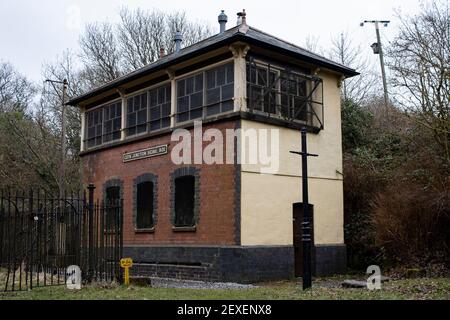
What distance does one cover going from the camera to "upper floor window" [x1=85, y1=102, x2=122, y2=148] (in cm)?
2167

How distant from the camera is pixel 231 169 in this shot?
1589 centimetres

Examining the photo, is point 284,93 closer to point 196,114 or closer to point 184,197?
point 196,114

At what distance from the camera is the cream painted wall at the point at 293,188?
15797 millimetres

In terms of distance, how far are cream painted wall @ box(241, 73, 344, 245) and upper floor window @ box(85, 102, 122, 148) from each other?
24.4 ft

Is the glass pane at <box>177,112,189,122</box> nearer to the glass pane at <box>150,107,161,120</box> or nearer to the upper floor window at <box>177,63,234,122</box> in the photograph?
the upper floor window at <box>177,63,234,122</box>

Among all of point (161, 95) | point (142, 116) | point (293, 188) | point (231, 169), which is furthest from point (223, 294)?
point (142, 116)

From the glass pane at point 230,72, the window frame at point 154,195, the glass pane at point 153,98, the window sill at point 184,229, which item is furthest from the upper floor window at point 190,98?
the window sill at point 184,229

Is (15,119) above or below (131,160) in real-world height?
above

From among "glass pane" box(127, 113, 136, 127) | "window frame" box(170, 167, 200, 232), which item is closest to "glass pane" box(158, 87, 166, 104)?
"glass pane" box(127, 113, 136, 127)

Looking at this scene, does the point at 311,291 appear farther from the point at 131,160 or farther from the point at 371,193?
the point at 131,160

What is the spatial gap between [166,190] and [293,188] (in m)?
4.29

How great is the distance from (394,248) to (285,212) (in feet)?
11.2

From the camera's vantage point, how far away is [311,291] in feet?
37.5
